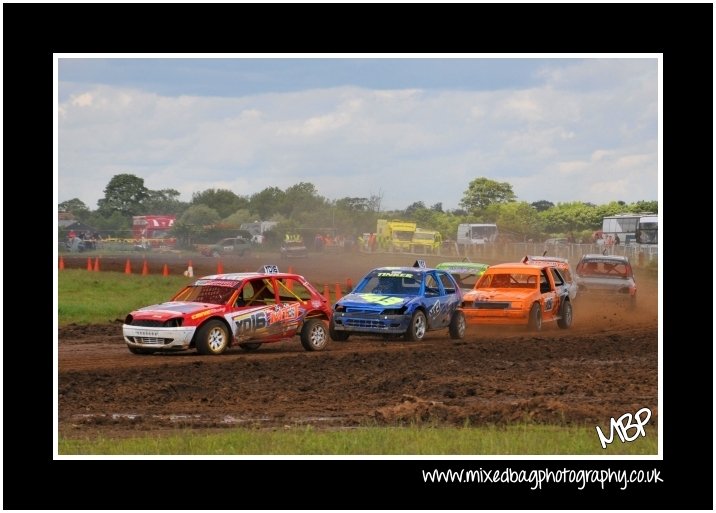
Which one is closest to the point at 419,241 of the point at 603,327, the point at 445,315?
the point at 603,327

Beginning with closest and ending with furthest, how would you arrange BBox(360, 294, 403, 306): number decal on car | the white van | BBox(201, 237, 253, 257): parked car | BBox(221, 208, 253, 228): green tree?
BBox(360, 294, 403, 306): number decal on car
BBox(201, 237, 253, 257): parked car
BBox(221, 208, 253, 228): green tree
the white van

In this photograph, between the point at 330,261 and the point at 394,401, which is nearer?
the point at 394,401

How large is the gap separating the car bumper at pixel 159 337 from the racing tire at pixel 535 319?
8.36 m

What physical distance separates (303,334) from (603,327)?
30.0 feet

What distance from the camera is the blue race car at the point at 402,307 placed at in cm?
2219

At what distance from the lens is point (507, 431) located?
13883mm

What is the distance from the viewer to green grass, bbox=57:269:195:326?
29.8 meters

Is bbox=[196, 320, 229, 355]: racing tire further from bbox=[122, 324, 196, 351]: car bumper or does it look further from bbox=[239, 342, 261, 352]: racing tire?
bbox=[239, 342, 261, 352]: racing tire

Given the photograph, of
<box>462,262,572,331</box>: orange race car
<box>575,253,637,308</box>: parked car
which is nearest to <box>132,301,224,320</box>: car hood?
<box>462,262,572,331</box>: orange race car

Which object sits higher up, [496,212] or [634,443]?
[496,212]

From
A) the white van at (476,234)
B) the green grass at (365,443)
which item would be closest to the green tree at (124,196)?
the white van at (476,234)

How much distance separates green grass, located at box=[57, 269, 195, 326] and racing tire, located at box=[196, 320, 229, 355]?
29.4 feet

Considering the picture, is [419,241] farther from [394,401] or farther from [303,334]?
[394,401]

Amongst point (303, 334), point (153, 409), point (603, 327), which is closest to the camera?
point (153, 409)
